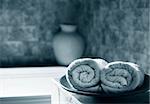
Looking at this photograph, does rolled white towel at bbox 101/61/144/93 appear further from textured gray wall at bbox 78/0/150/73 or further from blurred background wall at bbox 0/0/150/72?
blurred background wall at bbox 0/0/150/72

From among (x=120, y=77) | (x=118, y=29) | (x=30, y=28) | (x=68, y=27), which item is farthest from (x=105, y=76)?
(x=30, y=28)

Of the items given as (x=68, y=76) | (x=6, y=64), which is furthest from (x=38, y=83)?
(x=68, y=76)

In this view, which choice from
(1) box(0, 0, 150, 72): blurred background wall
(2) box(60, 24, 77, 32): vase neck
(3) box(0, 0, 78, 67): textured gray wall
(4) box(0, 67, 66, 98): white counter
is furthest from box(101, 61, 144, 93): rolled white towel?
(3) box(0, 0, 78, 67): textured gray wall

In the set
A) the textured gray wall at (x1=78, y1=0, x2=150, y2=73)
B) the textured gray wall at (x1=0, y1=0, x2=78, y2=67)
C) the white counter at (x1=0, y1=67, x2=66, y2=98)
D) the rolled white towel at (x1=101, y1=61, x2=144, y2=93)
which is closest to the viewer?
the rolled white towel at (x1=101, y1=61, x2=144, y2=93)

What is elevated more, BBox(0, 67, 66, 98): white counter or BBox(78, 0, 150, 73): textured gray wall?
BBox(78, 0, 150, 73): textured gray wall

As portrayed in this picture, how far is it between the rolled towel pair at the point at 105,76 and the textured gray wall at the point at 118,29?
52 centimetres

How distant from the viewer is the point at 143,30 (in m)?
1.42

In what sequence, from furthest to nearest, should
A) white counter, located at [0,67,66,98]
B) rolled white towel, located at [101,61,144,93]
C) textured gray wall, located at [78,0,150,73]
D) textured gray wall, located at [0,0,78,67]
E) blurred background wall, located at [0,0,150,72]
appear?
textured gray wall, located at [0,0,78,67], blurred background wall, located at [0,0,150,72], white counter, located at [0,67,66,98], textured gray wall, located at [78,0,150,73], rolled white towel, located at [101,61,144,93]

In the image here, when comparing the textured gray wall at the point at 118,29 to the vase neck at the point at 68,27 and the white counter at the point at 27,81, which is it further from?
the white counter at the point at 27,81

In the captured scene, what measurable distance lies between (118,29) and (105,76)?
800 millimetres

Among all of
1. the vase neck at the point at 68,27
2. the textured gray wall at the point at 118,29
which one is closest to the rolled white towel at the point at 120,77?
the textured gray wall at the point at 118,29

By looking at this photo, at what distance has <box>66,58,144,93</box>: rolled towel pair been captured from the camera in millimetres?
858

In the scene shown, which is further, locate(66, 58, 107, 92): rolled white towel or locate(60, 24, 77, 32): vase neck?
locate(60, 24, 77, 32): vase neck

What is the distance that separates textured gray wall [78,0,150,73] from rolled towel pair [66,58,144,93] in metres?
0.52
